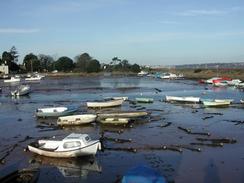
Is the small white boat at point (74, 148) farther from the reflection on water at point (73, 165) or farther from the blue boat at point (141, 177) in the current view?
the blue boat at point (141, 177)

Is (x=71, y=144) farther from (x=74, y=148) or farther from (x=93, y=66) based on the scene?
(x=93, y=66)

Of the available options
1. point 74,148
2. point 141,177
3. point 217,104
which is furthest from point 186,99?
point 141,177

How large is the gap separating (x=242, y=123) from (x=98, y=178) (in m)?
22.4

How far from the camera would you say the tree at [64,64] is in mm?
189875

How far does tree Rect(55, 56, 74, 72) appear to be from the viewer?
190 m

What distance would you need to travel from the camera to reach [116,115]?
42375 millimetres

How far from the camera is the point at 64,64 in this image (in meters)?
A: 190

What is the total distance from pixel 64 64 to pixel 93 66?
13872mm

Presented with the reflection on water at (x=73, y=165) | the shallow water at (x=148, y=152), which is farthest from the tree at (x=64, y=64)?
the reflection on water at (x=73, y=165)

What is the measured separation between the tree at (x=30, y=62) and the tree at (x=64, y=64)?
31.0 ft

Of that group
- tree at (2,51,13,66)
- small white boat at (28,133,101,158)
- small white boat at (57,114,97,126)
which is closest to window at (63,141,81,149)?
small white boat at (28,133,101,158)

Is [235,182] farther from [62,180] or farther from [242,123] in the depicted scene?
[242,123]

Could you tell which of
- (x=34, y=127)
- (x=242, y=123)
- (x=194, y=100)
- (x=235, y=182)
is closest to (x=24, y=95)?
(x=194, y=100)

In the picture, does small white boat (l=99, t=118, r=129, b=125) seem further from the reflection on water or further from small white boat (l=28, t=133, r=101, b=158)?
the reflection on water
